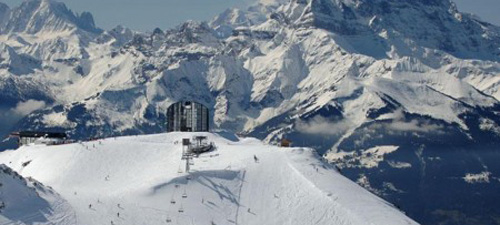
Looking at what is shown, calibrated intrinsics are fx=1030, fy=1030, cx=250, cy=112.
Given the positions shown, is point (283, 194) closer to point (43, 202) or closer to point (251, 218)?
point (251, 218)

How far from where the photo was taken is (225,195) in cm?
17575

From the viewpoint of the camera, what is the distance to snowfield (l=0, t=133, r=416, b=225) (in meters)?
160

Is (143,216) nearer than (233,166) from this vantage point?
Yes

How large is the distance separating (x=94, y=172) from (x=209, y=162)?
22361 mm

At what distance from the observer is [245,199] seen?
174375mm

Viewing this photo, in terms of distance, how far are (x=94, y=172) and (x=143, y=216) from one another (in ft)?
129

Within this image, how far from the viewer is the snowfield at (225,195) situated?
526 feet

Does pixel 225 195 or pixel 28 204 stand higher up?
pixel 28 204

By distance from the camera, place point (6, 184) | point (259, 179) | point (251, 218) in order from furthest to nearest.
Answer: point (259, 179), point (251, 218), point (6, 184)

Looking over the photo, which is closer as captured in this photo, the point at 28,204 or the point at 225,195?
the point at 28,204

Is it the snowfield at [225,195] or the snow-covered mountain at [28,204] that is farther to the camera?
the snowfield at [225,195]

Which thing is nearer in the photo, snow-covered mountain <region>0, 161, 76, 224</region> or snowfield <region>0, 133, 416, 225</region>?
snow-covered mountain <region>0, 161, 76, 224</region>

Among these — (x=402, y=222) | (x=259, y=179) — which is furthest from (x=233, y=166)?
(x=402, y=222)

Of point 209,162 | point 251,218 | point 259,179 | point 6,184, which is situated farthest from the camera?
point 209,162
